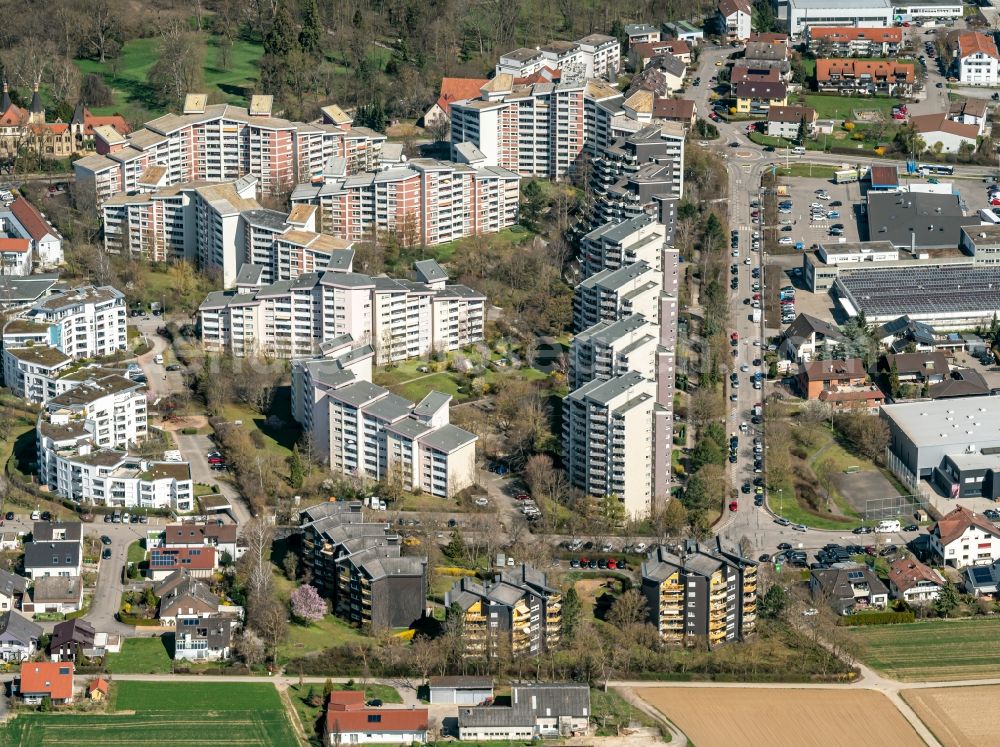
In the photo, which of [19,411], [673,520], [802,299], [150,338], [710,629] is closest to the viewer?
[710,629]

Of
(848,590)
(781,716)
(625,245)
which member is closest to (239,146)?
(625,245)

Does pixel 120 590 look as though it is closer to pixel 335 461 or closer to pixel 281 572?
pixel 281 572

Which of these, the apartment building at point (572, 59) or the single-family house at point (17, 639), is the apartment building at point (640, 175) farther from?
the single-family house at point (17, 639)

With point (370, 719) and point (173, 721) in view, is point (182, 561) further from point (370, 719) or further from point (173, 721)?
point (370, 719)

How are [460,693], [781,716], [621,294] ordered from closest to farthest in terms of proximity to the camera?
[781,716]
[460,693]
[621,294]

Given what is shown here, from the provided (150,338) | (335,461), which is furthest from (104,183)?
(335,461)

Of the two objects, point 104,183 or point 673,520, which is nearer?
point 673,520
